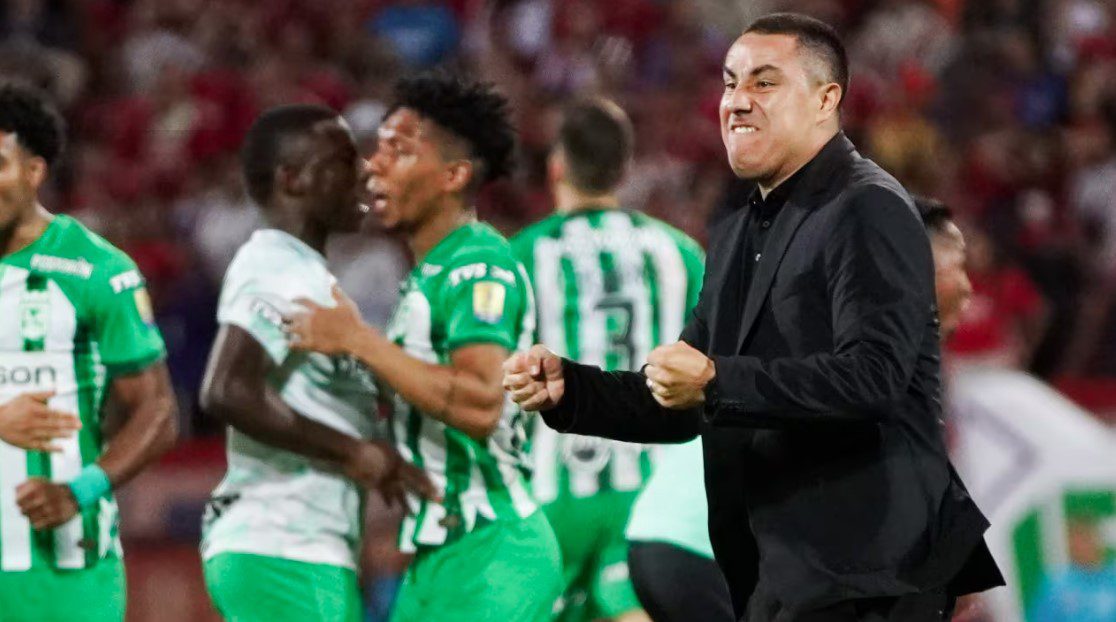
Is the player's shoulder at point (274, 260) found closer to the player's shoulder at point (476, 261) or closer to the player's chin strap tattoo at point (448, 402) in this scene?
the player's shoulder at point (476, 261)

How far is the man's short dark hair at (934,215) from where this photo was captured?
4.77 metres

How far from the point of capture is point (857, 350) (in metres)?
3.47

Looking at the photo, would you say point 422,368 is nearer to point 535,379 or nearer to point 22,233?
point 535,379

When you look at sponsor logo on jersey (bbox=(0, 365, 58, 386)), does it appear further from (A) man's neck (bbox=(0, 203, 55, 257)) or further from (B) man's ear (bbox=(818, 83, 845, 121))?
(B) man's ear (bbox=(818, 83, 845, 121))

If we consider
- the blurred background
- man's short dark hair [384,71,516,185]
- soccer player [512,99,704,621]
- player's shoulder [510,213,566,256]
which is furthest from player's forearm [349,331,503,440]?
the blurred background

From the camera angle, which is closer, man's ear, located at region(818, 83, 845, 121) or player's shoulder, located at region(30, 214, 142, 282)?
man's ear, located at region(818, 83, 845, 121)

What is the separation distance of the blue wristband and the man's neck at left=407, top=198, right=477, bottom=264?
107cm

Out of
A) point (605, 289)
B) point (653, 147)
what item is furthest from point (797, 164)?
point (653, 147)

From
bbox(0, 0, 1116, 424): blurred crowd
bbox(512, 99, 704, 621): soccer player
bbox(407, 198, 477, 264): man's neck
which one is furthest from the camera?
bbox(0, 0, 1116, 424): blurred crowd

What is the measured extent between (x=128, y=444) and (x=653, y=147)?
7.62 meters

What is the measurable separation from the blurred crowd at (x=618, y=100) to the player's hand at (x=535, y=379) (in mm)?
6710

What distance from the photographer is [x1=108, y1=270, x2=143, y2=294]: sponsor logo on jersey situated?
5.14 metres

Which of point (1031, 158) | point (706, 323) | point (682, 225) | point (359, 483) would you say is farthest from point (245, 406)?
point (1031, 158)

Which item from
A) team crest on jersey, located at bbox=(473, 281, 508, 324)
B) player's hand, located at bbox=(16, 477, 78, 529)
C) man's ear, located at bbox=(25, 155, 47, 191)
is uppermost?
man's ear, located at bbox=(25, 155, 47, 191)
